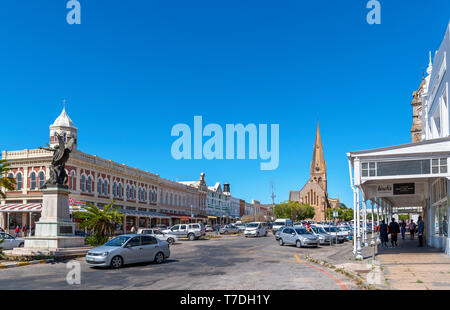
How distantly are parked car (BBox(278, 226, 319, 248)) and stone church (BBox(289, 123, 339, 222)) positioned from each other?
11348 centimetres

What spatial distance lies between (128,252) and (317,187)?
5484 inches

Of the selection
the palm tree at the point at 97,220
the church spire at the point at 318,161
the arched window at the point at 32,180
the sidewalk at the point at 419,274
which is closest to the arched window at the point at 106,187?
the arched window at the point at 32,180

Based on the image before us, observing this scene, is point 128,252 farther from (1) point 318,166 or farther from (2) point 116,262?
(1) point 318,166

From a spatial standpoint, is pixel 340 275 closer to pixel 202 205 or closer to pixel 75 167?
pixel 75 167

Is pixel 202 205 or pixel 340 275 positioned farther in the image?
pixel 202 205

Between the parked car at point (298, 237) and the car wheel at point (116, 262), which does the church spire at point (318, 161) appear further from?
the car wheel at point (116, 262)

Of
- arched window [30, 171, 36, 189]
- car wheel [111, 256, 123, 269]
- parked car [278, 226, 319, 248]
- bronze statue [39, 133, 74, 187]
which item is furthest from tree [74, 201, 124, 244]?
arched window [30, 171, 36, 189]

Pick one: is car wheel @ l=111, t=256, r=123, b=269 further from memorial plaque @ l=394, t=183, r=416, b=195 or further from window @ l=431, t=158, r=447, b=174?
memorial plaque @ l=394, t=183, r=416, b=195

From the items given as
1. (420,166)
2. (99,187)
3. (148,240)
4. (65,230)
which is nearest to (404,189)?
(420,166)

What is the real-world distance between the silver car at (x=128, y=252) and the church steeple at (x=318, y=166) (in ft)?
461

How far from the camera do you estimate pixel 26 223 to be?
48250 millimetres
